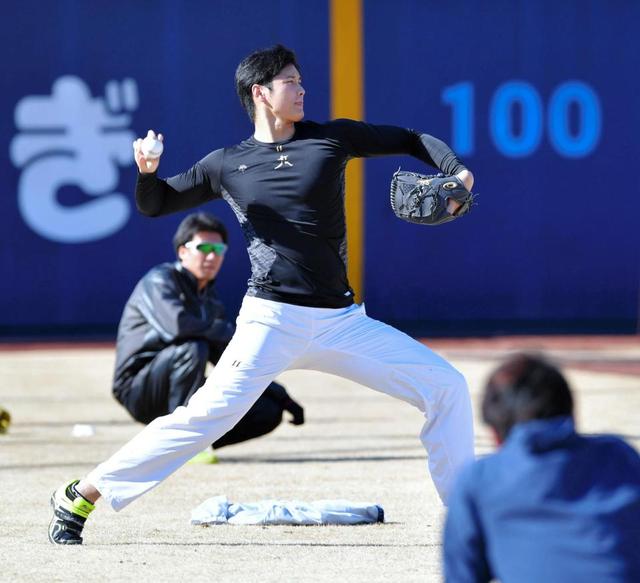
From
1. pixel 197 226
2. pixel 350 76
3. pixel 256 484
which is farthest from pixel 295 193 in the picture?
pixel 350 76

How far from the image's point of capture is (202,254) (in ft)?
26.6

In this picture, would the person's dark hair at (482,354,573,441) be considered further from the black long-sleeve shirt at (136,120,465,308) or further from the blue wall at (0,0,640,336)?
the blue wall at (0,0,640,336)

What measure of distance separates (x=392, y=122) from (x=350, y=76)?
81cm

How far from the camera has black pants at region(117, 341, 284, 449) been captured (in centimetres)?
776

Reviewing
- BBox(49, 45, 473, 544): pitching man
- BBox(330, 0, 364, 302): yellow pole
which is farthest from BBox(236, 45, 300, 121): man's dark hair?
BBox(330, 0, 364, 302): yellow pole

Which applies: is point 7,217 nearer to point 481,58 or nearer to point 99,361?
point 99,361

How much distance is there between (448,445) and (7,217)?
13681 millimetres

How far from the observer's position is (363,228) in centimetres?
1905

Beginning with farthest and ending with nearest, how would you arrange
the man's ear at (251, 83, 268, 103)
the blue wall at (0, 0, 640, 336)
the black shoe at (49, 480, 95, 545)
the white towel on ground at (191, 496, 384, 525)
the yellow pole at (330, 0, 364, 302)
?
the yellow pole at (330, 0, 364, 302), the blue wall at (0, 0, 640, 336), the white towel on ground at (191, 496, 384, 525), the man's ear at (251, 83, 268, 103), the black shoe at (49, 480, 95, 545)

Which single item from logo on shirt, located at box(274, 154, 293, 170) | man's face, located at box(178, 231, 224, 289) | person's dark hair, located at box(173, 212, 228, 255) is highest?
logo on shirt, located at box(274, 154, 293, 170)

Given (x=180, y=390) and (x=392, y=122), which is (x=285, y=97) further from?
(x=392, y=122)

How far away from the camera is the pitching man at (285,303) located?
5.54 meters

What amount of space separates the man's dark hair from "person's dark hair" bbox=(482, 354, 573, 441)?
297 centimetres

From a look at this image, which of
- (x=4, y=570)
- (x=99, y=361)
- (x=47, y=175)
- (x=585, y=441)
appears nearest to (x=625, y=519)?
(x=585, y=441)
